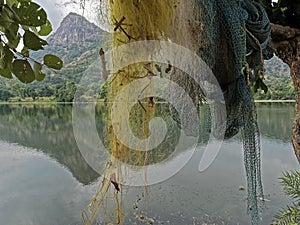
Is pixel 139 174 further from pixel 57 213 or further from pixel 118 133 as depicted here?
pixel 57 213

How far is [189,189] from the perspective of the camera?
17.7 ft

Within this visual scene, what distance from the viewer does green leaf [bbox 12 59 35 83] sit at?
0.34 m

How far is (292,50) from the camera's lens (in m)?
0.78

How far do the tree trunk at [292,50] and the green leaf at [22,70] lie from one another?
0.60 m

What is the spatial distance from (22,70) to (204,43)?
0.26m

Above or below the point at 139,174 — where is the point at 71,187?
below

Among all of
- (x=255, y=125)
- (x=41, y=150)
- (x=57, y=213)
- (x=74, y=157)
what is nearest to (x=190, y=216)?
(x=57, y=213)

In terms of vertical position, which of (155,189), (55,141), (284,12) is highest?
(284,12)

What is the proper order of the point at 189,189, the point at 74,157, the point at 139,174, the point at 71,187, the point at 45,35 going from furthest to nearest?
the point at 74,157
the point at 71,187
the point at 189,189
the point at 139,174
the point at 45,35

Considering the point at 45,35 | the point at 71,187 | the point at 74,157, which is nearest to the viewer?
the point at 45,35

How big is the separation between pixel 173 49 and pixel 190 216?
4.53 m

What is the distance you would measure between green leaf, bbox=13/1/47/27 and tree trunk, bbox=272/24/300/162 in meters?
0.60

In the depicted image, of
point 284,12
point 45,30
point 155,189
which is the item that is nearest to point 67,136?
point 155,189

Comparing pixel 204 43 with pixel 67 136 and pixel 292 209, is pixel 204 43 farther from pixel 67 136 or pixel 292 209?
pixel 67 136
